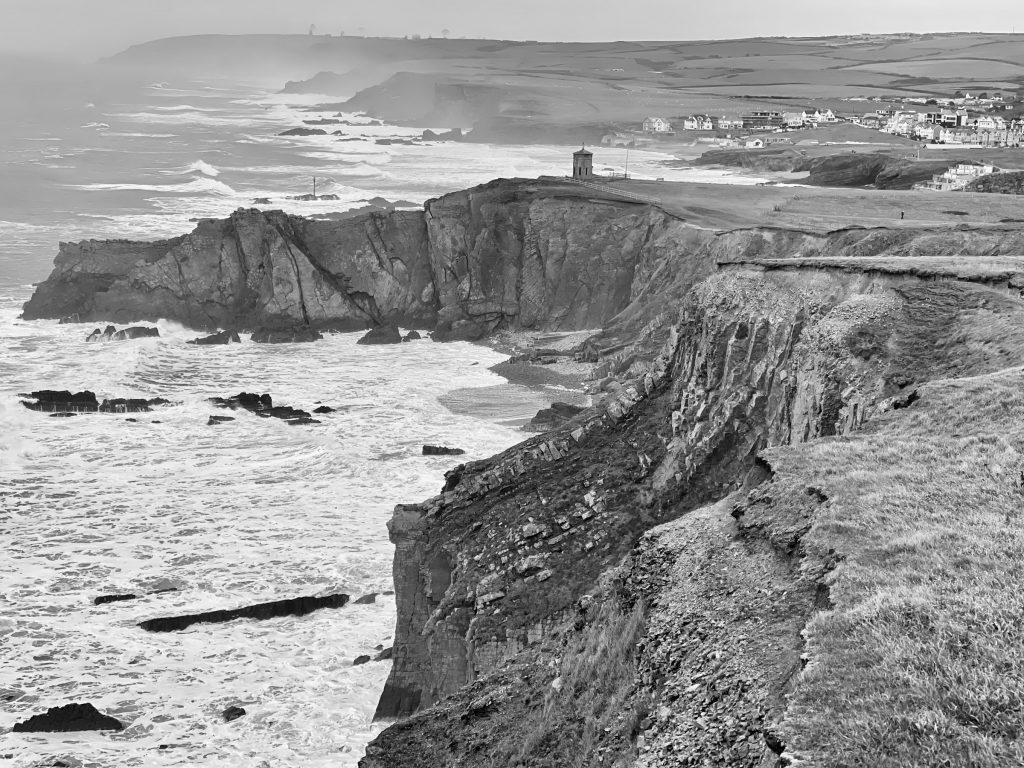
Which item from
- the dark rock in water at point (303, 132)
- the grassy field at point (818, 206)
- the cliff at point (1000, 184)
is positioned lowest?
the grassy field at point (818, 206)

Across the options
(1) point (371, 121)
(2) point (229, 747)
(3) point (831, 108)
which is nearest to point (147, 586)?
(2) point (229, 747)

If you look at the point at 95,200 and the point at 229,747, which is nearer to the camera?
the point at 229,747

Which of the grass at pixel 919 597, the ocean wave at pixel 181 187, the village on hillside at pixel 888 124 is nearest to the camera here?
the grass at pixel 919 597

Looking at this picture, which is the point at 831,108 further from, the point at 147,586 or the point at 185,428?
the point at 147,586

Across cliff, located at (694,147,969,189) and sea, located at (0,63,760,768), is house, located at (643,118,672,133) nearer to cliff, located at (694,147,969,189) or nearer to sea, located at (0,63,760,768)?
cliff, located at (694,147,969,189)

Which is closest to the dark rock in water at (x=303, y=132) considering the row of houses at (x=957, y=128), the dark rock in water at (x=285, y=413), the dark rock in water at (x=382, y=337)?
the row of houses at (x=957, y=128)

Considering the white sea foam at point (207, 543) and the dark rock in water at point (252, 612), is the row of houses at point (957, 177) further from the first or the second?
the dark rock in water at point (252, 612)

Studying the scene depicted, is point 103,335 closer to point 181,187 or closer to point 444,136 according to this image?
point 181,187
